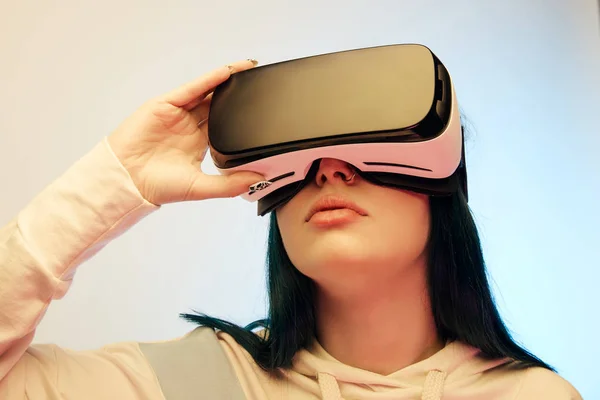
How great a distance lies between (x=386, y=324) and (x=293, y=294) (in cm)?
14

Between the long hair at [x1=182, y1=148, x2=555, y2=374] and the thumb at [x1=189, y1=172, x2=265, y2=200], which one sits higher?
the thumb at [x1=189, y1=172, x2=265, y2=200]

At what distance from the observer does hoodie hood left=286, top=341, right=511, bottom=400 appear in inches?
32.0

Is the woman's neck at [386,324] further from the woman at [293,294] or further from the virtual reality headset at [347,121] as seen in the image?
the virtual reality headset at [347,121]

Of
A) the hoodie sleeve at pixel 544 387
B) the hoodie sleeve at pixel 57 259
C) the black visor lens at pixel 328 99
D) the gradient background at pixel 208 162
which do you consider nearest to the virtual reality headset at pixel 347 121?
the black visor lens at pixel 328 99

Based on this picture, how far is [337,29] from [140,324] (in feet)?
2.26

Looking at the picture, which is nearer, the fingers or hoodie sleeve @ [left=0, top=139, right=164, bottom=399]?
hoodie sleeve @ [left=0, top=139, right=164, bottom=399]

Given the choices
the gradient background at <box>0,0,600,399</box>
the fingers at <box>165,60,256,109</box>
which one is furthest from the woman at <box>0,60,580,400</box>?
the gradient background at <box>0,0,600,399</box>

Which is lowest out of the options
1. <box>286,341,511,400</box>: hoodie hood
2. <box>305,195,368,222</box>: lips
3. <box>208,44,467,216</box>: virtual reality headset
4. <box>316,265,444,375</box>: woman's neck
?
<box>286,341,511,400</box>: hoodie hood

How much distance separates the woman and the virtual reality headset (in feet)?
0.09

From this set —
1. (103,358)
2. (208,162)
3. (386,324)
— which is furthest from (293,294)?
(208,162)

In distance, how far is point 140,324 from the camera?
3.68 ft

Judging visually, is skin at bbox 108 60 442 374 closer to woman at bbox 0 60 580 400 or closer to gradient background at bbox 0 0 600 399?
woman at bbox 0 60 580 400

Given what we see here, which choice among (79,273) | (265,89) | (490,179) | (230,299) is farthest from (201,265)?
(490,179)

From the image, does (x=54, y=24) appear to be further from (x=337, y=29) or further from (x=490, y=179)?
(x=490, y=179)
